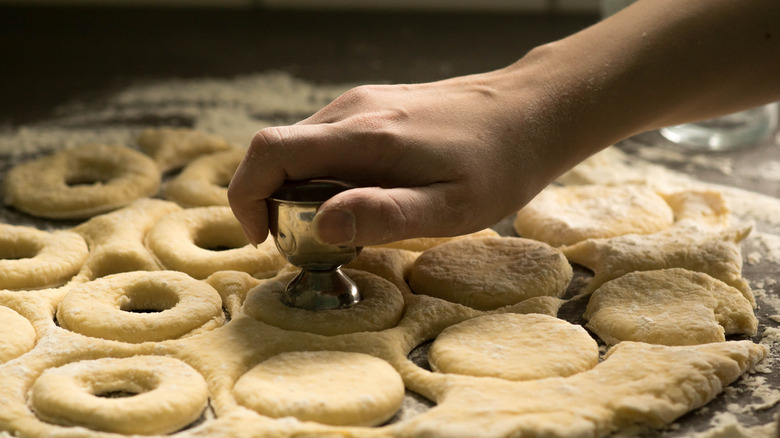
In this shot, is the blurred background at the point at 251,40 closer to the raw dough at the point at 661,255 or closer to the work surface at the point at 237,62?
the work surface at the point at 237,62

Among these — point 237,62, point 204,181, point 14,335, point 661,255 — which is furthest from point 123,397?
point 237,62

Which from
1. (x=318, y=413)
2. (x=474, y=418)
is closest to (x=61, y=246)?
(x=318, y=413)

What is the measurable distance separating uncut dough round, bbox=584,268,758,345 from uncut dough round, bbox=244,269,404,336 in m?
0.34

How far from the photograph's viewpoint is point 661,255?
146 cm

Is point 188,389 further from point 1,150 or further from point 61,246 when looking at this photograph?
point 1,150

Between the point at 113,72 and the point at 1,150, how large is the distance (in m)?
0.82

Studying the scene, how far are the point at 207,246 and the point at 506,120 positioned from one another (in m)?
0.70

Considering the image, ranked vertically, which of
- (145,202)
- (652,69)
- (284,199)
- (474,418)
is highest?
(652,69)

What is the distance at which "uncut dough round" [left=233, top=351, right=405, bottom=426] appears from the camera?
1.02 metres

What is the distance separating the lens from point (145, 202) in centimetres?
175

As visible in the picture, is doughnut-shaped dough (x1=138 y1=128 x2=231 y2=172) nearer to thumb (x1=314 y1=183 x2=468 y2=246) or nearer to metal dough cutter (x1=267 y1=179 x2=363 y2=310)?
metal dough cutter (x1=267 y1=179 x2=363 y2=310)

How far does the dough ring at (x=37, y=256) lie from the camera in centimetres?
141

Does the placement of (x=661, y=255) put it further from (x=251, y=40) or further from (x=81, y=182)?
(x=251, y=40)

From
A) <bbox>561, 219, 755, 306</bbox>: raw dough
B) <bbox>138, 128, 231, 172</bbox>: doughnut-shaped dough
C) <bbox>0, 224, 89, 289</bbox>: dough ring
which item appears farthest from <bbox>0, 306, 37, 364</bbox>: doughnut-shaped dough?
<bbox>561, 219, 755, 306</bbox>: raw dough
